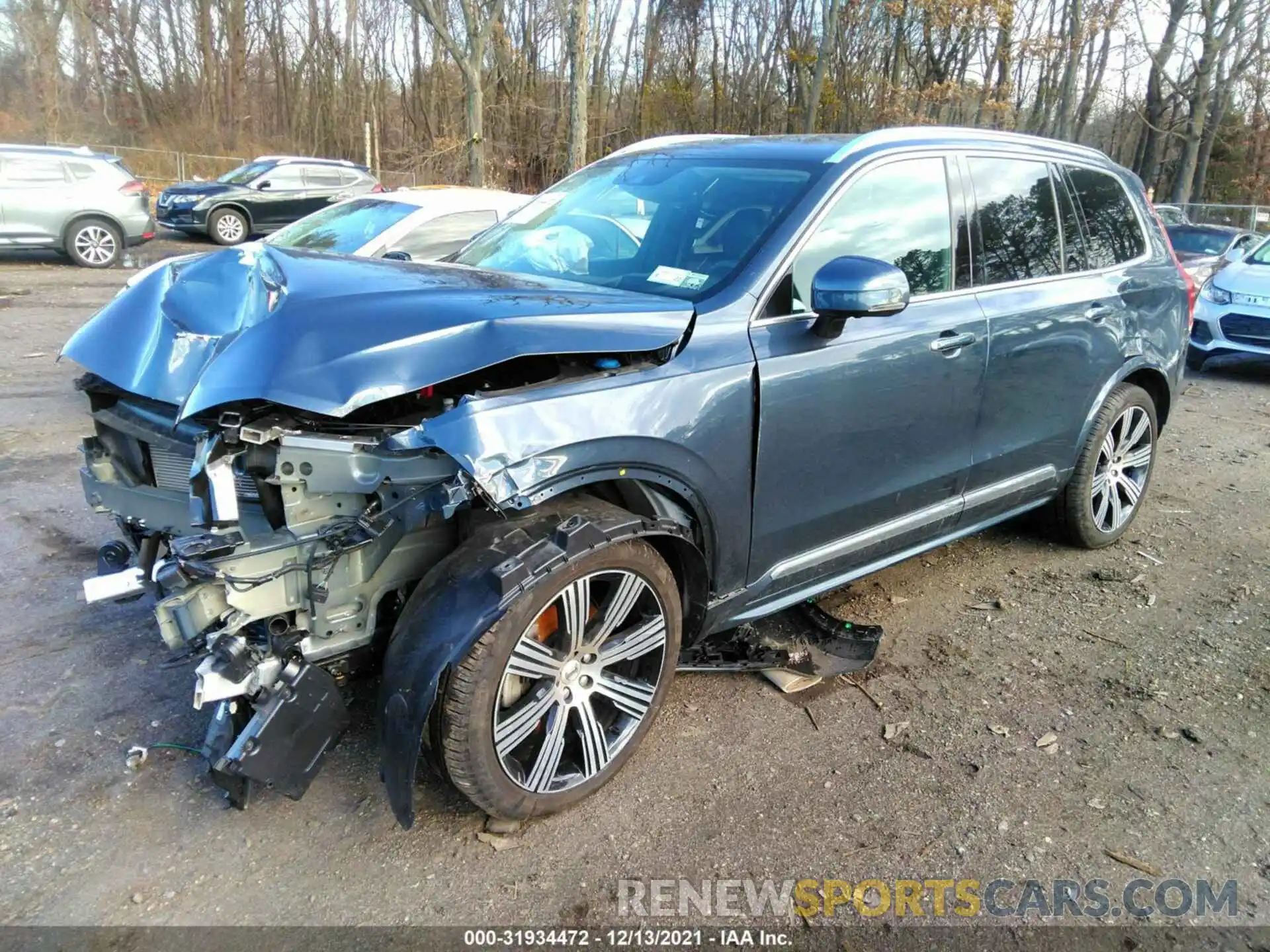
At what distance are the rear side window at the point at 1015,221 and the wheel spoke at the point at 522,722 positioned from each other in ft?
8.03

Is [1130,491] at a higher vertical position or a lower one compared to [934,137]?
lower

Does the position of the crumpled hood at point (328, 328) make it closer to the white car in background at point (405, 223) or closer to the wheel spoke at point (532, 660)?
the wheel spoke at point (532, 660)

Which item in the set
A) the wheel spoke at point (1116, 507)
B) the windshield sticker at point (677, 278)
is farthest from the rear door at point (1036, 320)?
the windshield sticker at point (677, 278)

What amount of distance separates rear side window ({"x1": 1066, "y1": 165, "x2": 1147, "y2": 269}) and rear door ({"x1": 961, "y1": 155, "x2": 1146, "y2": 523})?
12 mm

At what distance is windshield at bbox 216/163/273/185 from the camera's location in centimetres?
1812

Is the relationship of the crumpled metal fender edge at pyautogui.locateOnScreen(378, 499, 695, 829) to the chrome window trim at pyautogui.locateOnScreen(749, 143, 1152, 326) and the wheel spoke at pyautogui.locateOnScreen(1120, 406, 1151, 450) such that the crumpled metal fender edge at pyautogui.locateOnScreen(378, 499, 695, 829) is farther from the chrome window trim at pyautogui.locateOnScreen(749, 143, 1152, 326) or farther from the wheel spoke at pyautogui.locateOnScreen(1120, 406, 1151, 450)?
the wheel spoke at pyautogui.locateOnScreen(1120, 406, 1151, 450)

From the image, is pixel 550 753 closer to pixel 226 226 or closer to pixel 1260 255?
pixel 1260 255

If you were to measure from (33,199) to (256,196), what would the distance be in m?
4.39

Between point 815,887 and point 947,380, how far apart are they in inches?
77.1

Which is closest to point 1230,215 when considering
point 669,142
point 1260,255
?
point 1260,255

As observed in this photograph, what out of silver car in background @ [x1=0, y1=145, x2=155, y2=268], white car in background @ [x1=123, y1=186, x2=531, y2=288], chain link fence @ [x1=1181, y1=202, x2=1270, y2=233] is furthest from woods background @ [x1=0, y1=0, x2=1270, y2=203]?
white car in background @ [x1=123, y1=186, x2=531, y2=288]

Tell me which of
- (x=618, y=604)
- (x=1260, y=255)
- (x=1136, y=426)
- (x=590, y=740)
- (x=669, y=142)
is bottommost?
(x=590, y=740)

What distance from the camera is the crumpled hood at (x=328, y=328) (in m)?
2.42

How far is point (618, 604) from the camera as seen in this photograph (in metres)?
2.77
